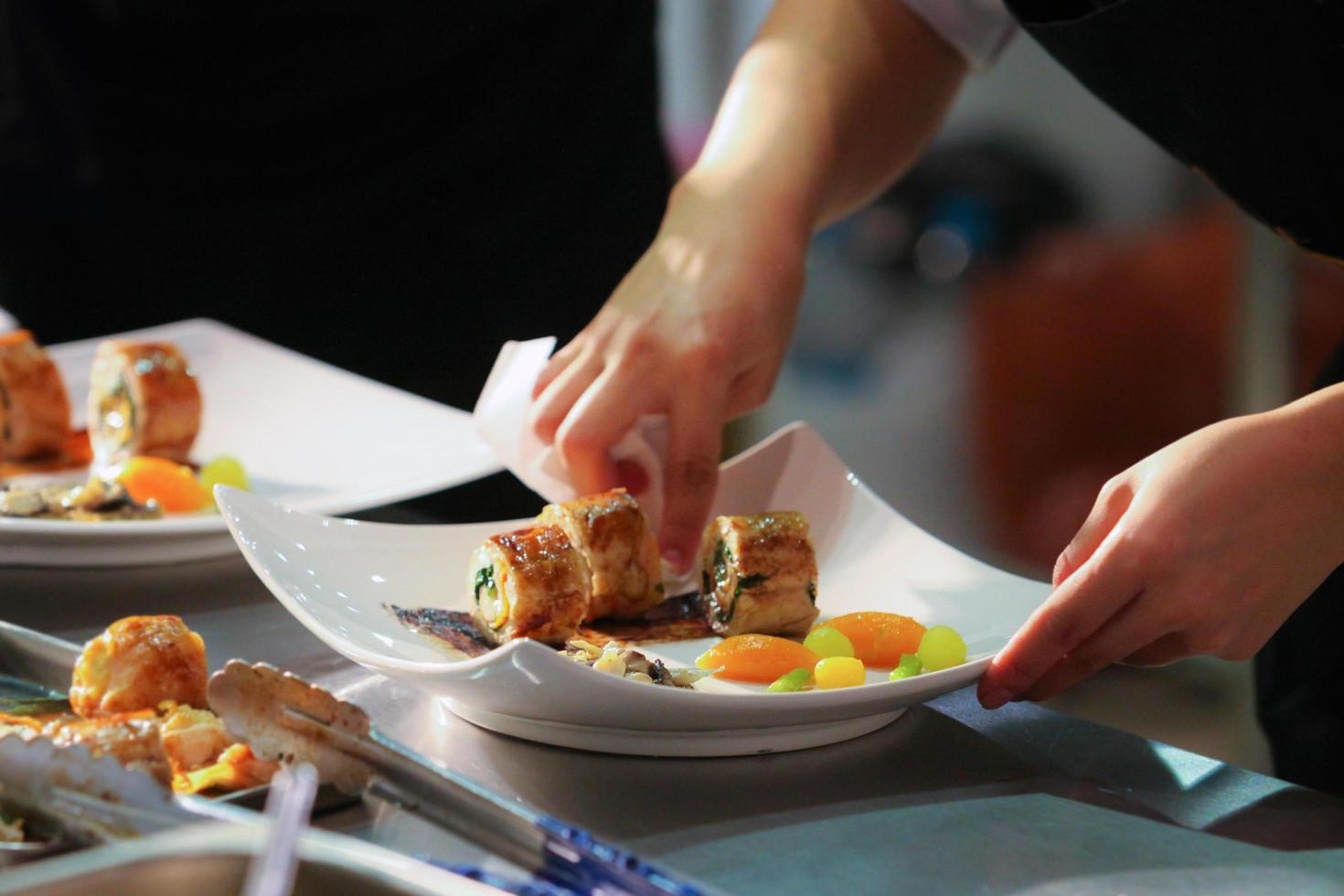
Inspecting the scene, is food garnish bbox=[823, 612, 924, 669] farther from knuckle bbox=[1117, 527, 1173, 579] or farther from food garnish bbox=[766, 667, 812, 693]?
knuckle bbox=[1117, 527, 1173, 579]

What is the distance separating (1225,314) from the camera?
4.28 m

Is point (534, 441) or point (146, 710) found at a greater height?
point (534, 441)

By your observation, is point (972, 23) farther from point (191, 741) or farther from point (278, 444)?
point (191, 741)

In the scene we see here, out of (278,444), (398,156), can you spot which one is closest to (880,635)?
(278,444)

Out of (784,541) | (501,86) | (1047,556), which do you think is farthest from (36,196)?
(1047,556)

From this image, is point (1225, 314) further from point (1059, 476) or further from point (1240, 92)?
point (1240, 92)

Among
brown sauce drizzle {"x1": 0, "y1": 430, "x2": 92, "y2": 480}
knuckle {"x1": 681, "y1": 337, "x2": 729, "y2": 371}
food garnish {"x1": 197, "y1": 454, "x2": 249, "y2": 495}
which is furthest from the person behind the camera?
brown sauce drizzle {"x1": 0, "y1": 430, "x2": 92, "y2": 480}

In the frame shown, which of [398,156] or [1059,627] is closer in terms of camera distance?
[1059,627]

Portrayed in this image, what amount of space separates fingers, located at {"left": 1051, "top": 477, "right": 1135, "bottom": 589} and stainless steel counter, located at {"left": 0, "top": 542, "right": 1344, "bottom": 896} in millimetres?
157

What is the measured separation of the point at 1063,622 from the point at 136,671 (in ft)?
2.29

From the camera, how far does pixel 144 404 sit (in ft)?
6.85

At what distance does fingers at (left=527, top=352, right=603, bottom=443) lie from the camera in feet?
5.55

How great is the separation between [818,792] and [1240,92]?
0.95 metres

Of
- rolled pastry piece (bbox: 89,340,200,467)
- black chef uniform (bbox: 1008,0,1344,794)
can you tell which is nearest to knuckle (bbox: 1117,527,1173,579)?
black chef uniform (bbox: 1008,0,1344,794)
